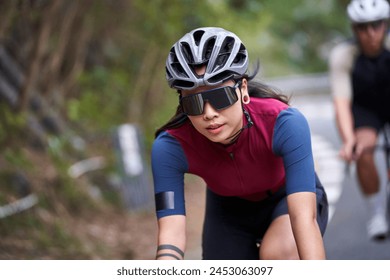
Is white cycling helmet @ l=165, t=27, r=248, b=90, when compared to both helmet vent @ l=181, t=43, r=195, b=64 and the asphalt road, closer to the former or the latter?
helmet vent @ l=181, t=43, r=195, b=64

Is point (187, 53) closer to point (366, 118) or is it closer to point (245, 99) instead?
point (245, 99)

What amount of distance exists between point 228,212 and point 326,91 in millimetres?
31810

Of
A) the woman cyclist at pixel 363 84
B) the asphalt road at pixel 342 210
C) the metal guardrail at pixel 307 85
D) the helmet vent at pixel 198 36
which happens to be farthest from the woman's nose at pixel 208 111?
the metal guardrail at pixel 307 85

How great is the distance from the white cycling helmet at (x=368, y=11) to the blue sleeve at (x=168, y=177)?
3.13 meters

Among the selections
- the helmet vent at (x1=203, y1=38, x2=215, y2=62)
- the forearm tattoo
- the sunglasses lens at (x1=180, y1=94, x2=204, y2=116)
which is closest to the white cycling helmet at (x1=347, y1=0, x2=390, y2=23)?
the helmet vent at (x1=203, y1=38, x2=215, y2=62)

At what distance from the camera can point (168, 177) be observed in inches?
165

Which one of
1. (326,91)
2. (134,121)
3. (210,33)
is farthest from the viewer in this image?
(326,91)

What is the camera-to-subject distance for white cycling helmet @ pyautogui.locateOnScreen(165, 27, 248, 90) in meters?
3.94

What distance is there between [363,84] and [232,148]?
330 centimetres

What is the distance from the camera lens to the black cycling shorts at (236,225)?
4844 mm

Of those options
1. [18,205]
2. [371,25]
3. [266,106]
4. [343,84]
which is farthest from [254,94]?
[18,205]
